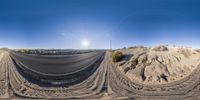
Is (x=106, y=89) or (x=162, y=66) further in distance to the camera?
(x=162, y=66)

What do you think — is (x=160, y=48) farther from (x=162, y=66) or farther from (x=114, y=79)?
(x=114, y=79)

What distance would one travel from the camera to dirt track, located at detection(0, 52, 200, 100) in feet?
50.9

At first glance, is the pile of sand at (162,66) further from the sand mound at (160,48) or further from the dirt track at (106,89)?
the sand mound at (160,48)

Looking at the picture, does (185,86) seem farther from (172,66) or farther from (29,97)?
(29,97)

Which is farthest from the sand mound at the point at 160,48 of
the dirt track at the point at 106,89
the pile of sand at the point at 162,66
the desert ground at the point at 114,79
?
the dirt track at the point at 106,89

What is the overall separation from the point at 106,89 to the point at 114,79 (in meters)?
3.43

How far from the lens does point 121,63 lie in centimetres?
2689

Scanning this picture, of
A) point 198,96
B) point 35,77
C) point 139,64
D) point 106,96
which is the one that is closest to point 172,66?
point 139,64

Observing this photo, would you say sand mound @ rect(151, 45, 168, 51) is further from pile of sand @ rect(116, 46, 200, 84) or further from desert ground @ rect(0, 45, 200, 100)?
pile of sand @ rect(116, 46, 200, 84)

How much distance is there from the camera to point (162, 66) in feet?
76.4

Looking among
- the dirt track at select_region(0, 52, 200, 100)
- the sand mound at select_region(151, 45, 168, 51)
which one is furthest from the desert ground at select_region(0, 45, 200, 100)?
the sand mound at select_region(151, 45, 168, 51)

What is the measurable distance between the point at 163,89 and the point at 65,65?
13267 mm

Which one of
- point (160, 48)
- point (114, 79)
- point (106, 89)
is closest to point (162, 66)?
point (114, 79)

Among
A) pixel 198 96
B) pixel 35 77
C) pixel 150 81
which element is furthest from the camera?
pixel 35 77
